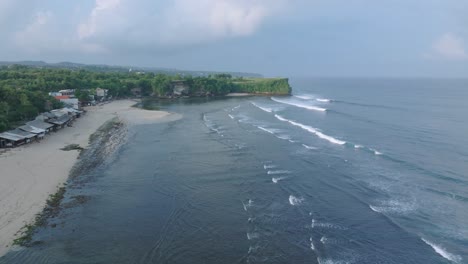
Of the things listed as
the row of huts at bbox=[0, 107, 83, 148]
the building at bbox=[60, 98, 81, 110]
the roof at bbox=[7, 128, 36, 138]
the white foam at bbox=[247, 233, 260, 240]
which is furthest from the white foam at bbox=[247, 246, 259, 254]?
the building at bbox=[60, 98, 81, 110]

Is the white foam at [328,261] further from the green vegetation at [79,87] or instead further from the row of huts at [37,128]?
the green vegetation at [79,87]

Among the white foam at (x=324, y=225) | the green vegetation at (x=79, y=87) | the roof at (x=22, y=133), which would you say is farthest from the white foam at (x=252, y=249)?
the green vegetation at (x=79, y=87)

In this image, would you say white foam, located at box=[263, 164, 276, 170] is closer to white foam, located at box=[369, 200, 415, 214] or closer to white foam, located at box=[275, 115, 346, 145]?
white foam, located at box=[369, 200, 415, 214]

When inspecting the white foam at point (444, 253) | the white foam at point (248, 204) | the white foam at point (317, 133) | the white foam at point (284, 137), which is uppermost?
the white foam at point (317, 133)

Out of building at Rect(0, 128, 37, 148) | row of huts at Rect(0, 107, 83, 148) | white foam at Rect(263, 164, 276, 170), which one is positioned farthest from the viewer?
row of huts at Rect(0, 107, 83, 148)

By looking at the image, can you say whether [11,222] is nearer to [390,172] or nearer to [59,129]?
[390,172]

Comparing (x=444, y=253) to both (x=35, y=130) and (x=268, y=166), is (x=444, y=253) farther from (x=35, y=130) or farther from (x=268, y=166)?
(x=35, y=130)

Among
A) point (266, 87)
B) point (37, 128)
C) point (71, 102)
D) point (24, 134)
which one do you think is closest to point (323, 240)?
point (24, 134)
